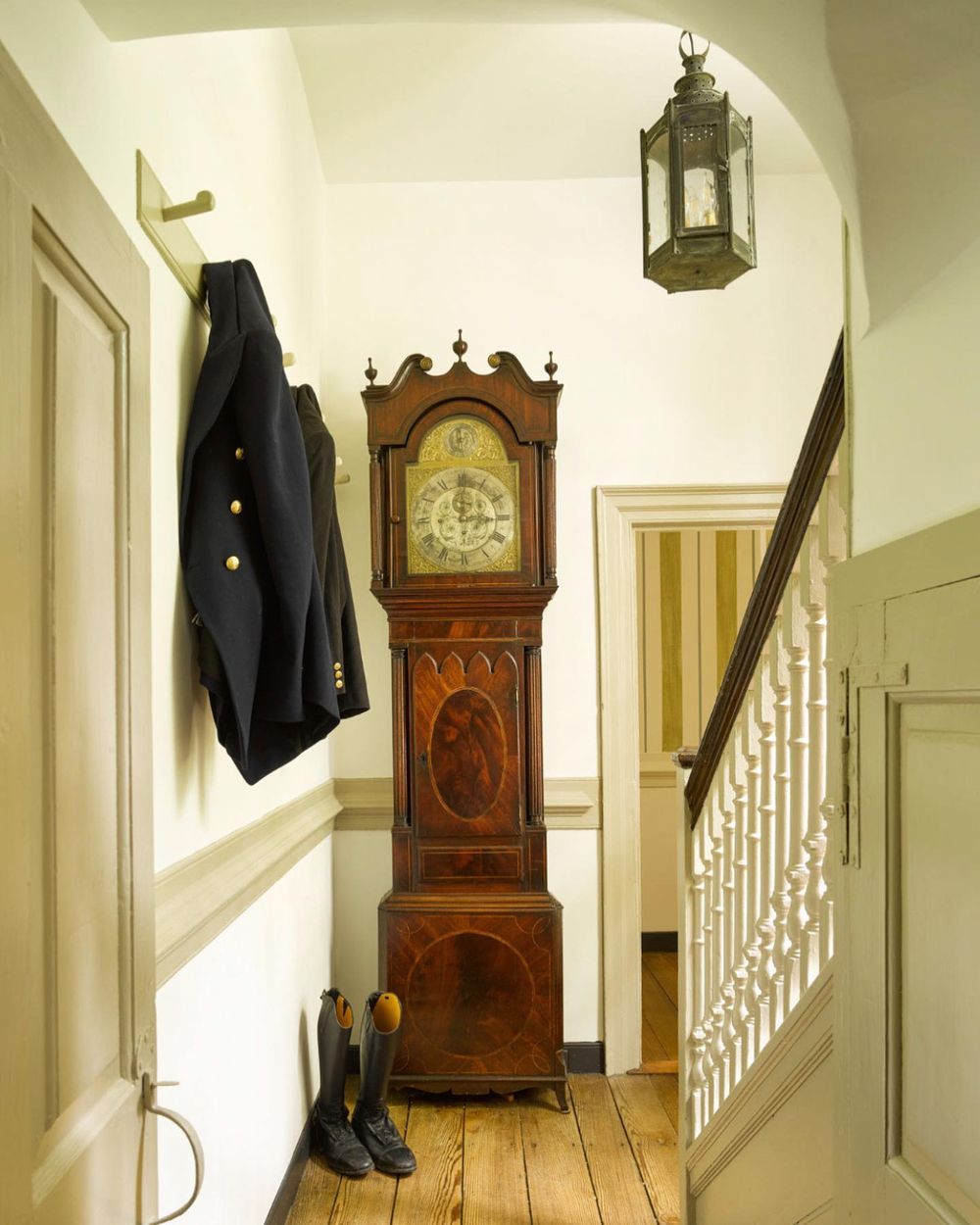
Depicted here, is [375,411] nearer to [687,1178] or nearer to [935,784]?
[687,1178]

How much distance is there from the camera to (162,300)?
5.28 ft

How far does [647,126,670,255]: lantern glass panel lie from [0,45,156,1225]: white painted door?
1.27 m

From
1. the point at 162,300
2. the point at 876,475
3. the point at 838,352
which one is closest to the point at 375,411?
the point at 162,300

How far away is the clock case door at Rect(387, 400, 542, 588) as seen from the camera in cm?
322

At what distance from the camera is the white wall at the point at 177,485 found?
1.33m

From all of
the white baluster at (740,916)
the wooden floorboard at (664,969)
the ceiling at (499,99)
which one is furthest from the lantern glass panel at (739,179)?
the wooden floorboard at (664,969)

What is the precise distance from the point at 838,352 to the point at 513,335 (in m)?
2.26

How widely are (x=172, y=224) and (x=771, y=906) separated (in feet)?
4.93

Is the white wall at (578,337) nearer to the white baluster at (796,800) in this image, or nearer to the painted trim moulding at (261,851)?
the painted trim moulding at (261,851)

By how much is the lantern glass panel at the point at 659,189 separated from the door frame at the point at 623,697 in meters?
1.43

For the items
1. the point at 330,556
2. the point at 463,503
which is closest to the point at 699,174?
the point at 330,556

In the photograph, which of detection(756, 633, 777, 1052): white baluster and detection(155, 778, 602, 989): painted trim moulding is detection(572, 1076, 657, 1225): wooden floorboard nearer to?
detection(155, 778, 602, 989): painted trim moulding

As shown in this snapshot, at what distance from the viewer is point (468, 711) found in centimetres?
322

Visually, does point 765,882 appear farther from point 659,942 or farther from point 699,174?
point 659,942
